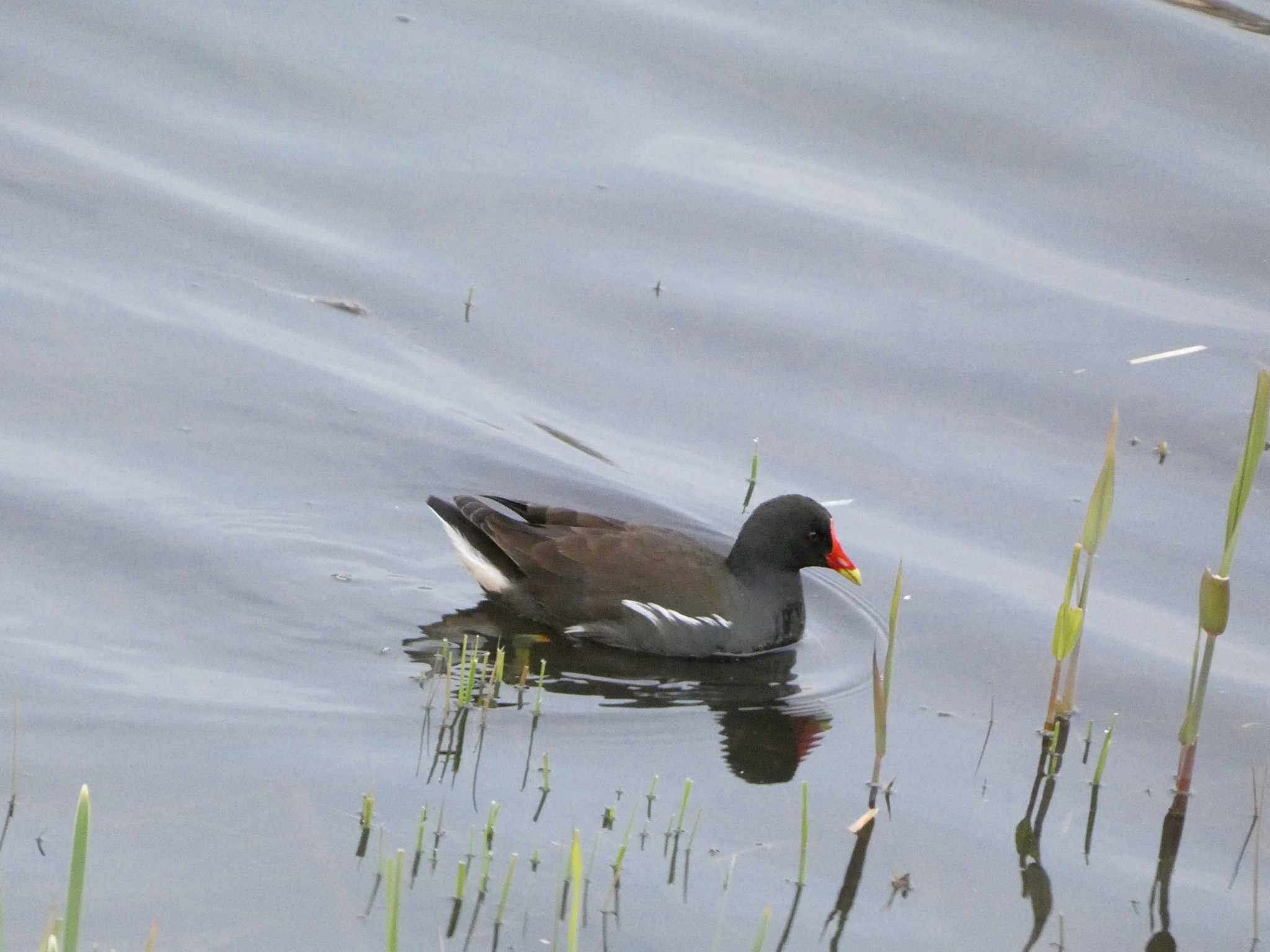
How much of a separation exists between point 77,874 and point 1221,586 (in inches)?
136

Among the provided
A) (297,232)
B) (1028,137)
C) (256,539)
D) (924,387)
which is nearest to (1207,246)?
(1028,137)

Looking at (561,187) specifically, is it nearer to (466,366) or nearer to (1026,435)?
(466,366)

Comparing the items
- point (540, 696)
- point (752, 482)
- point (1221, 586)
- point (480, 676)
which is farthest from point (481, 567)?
point (1221, 586)

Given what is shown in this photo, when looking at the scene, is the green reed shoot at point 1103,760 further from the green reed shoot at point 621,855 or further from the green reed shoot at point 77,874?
the green reed shoot at point 77,874

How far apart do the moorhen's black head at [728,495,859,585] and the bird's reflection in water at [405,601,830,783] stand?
14.6 inches

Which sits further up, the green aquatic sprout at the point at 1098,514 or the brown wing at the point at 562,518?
the green aquatic sprout at the point at 1098,514

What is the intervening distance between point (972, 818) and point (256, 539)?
315 cm

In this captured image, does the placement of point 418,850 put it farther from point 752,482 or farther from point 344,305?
point 344,305

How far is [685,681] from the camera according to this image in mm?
6801

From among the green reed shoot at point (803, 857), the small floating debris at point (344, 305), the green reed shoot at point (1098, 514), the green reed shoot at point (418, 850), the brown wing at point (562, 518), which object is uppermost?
the small floating debris at point (344, 305)

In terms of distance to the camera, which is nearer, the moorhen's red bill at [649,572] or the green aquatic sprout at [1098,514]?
the green aquatic sprout at [1098,514]

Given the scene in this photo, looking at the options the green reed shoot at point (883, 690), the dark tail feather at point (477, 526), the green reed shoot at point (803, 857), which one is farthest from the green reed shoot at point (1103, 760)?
the dark tail feather at point (477, 526)

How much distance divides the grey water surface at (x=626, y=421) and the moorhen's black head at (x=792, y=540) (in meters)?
0.31

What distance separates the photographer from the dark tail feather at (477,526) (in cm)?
721
